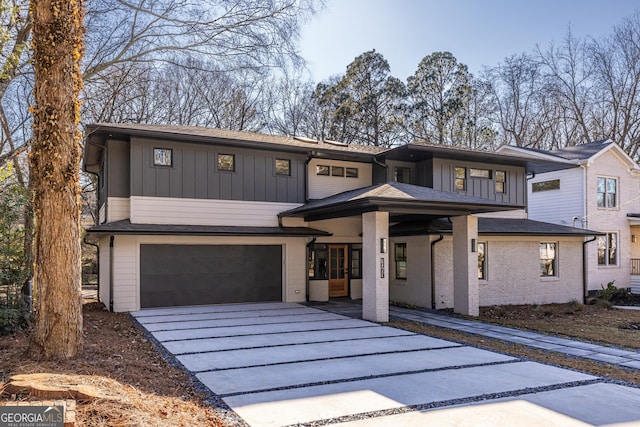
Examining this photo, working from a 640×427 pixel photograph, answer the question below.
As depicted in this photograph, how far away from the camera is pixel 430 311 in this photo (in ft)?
43.7

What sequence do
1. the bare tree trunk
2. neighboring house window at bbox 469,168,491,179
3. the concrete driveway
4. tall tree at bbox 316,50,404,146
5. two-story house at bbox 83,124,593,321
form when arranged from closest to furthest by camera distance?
the concrete driveway
the bare tree trunk
two-story house at bbox 83,124,593,321
neighboring house window at bbox 469,168,491,179
tall tree at bbox 316,50,404,146

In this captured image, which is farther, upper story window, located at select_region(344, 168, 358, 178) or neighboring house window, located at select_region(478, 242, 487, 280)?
upper story window, located at select_region(344, 168, 358, 178)

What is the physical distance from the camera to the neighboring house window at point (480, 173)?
16.2 meters

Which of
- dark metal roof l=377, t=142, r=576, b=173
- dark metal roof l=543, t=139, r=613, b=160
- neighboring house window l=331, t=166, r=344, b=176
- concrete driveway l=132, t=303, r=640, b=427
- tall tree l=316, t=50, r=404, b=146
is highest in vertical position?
tall tree l=316, t=50, r=404, b=146

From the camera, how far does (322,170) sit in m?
15.6

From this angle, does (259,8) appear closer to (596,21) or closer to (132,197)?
(132,197)

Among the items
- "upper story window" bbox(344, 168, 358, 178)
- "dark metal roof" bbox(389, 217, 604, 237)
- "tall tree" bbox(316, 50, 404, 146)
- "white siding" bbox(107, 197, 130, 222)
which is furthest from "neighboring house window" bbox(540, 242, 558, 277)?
"tall tree" bbox(316, 50, 404, 146)

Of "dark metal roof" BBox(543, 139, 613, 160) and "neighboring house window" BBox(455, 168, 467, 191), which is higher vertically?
"dark metal roof" BBox(543, 139, 613, 160)

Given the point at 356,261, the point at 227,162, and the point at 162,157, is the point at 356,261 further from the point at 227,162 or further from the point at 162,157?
the point at 162,157

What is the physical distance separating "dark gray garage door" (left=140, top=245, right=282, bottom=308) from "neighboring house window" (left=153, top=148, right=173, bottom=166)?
227 cm

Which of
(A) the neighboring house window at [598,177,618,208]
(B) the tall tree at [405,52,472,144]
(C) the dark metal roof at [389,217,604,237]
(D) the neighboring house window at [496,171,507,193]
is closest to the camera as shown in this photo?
(C) the dark metal roof at [389,217,604,237]

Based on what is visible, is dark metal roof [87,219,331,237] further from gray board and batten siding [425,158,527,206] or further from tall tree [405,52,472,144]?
tall tree [405,52,472,144]

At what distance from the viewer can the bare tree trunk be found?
6.18m

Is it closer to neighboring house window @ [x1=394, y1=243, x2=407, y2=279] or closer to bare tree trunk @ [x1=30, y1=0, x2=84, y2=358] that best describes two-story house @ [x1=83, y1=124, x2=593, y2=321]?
neighboring house window @ [x1=394, y1=243, x2=407, y2=279]
